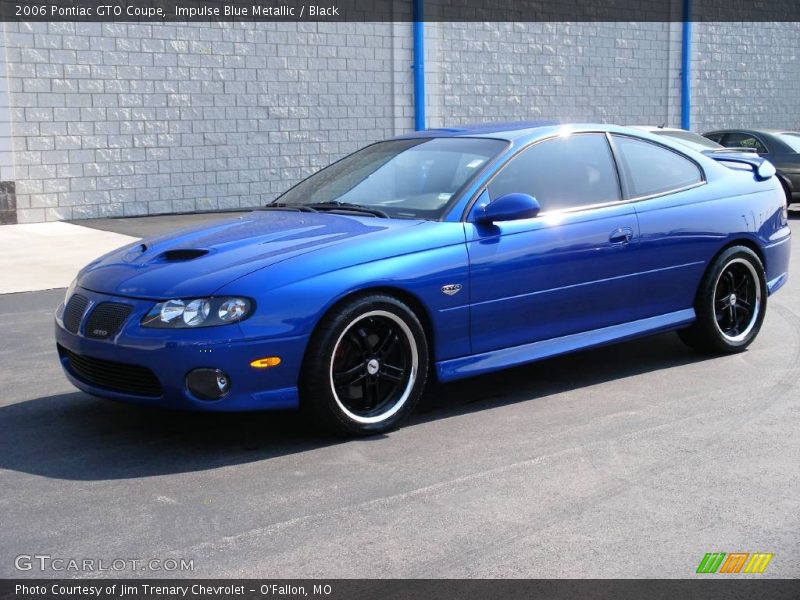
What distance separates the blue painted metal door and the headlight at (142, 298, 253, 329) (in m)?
1.27

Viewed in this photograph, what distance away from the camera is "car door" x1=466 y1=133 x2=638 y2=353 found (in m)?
5.44

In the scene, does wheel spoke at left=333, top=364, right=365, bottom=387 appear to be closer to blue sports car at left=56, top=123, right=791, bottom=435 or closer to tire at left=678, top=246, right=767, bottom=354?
blue sports car at left=56, top=123, right=791, bottom=435

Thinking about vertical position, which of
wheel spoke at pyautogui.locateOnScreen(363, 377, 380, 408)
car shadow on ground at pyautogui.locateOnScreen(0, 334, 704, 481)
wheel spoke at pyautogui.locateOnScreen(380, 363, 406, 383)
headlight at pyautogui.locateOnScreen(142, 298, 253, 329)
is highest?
headlight at pyautogui.locateOnScreen(142, 298, 253, 329)

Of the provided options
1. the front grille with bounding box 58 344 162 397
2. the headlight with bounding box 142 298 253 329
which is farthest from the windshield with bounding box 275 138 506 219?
the front grille with bounding box 58 344 162 397

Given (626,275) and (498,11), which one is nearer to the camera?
(626,275)

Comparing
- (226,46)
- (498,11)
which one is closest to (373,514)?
(226,46)

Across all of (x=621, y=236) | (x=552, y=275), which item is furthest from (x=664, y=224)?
(x=552, y=275)

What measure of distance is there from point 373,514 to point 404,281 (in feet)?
4.54

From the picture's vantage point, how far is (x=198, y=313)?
4.68m

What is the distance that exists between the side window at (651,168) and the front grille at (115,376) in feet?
10.0

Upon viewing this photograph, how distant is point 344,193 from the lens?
6.05 meters

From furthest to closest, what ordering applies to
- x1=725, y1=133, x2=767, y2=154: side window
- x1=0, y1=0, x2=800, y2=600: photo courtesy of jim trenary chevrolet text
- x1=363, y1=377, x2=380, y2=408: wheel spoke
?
x1=725, y1=133, x2=767, y2=154: side window < x1=363, y1=377, x2=380, y2=408: wheel spoke < x1=0, y1=0, x2=800, y2=600: photo courtesy of jim trenary chevrolet text

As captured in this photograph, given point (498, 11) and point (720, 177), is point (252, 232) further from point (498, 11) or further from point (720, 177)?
point (498, 11)

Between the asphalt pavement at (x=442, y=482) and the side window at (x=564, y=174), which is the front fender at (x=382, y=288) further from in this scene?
the side window at (x=564, y=174)
